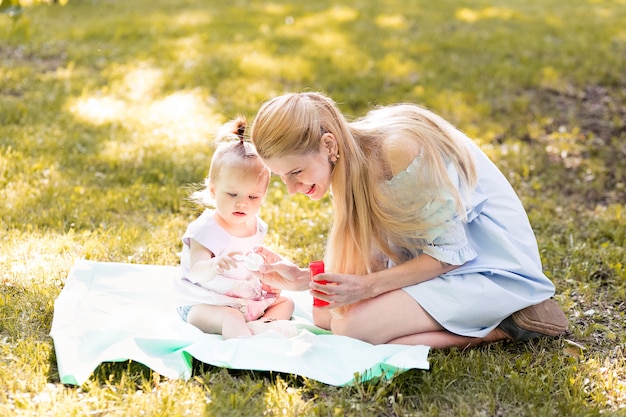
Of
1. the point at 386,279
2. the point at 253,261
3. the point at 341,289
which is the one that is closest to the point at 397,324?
the point at 386,279

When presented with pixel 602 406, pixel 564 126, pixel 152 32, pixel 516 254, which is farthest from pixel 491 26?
pixel 602 406

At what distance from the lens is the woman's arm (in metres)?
3.28

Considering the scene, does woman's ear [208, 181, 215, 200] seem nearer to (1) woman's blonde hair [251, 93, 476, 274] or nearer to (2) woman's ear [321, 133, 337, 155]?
(1) woman's blonde hair [251, 93, 476, 274]

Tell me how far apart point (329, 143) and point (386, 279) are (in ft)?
2.12

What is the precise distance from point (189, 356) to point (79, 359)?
43 centimetres

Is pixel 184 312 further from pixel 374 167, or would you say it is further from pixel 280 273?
Answer: pixel 374 167

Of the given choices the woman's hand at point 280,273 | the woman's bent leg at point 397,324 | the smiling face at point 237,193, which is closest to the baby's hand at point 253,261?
the woman's hand at point 280,273

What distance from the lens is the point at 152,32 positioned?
9.08 metres

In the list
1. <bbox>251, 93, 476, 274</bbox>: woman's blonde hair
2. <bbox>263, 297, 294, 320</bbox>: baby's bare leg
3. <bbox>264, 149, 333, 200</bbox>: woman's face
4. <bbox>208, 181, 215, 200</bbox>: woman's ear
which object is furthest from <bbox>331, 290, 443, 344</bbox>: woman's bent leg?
<bbox>208, 181, 215, 200</bbox>: woman's ear

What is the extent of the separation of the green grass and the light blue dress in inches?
7.0

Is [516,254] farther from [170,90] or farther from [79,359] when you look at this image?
[170,90]

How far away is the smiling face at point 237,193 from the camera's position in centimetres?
341

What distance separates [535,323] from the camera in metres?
3.38

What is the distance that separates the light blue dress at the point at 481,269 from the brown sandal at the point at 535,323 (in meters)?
0.04
